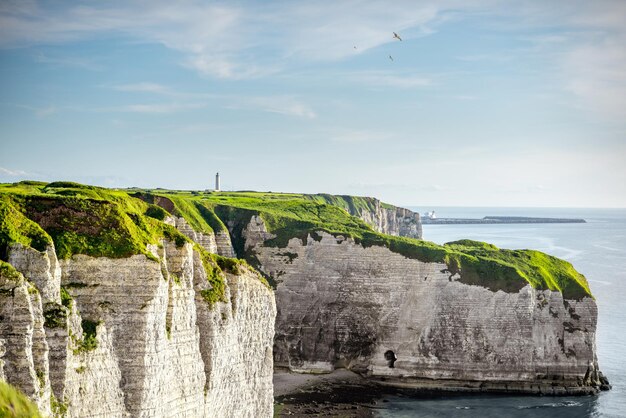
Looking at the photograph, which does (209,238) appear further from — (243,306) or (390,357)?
(243,306)

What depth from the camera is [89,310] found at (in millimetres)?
30281

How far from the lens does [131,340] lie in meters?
30.8

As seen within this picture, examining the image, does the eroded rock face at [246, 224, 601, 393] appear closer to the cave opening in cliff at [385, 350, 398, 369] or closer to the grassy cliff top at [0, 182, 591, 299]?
the cave opening in cliff at [385, 350, 398, 369]

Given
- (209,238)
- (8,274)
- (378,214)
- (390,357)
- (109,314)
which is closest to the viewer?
(8,274)

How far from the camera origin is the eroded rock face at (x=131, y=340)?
25922mm

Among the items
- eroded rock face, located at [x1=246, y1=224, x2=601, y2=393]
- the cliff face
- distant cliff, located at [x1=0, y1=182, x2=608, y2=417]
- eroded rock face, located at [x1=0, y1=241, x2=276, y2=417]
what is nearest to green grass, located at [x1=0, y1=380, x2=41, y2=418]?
eroded rock face, located at [x1=0, y1=241, x2=276, y2=417]

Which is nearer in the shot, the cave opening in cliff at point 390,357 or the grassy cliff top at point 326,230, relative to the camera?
the grassy cliff top at point 326,230

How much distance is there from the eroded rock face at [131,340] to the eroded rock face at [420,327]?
2657cm

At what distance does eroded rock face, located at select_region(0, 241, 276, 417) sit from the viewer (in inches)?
1021

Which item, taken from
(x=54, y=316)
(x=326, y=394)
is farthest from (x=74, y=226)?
(x=326, y=394)

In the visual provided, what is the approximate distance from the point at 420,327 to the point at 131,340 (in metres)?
40.7

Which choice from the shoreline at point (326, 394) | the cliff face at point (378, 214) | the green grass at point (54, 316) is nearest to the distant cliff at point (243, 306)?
the green grass at point (54, 316)

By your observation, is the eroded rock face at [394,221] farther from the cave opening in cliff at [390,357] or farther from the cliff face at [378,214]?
the cave opening in cliff at [390,357]

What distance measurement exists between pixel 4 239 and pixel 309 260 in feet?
141
